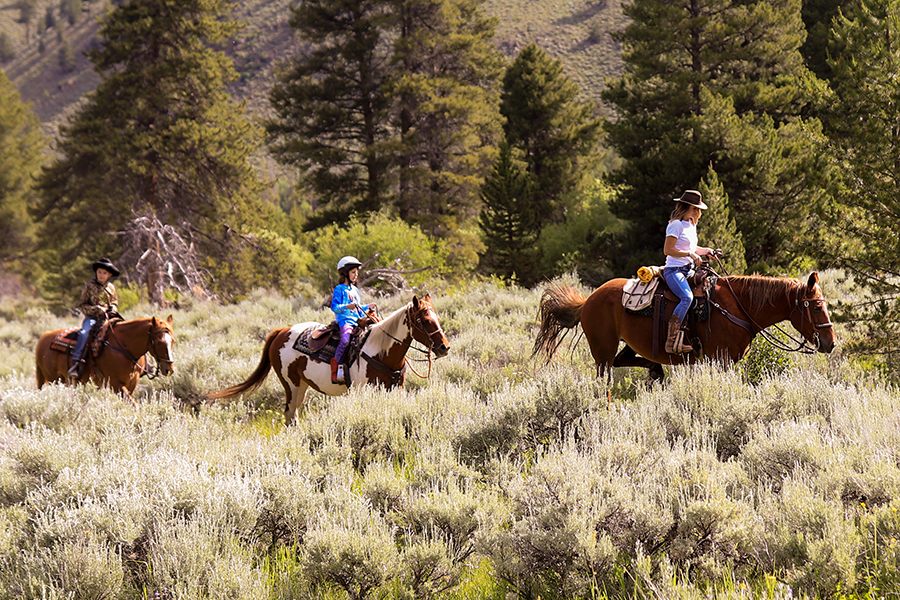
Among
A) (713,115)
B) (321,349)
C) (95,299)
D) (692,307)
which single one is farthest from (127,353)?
(713,115)

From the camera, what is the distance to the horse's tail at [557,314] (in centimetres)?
820

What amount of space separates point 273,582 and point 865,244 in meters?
7.27

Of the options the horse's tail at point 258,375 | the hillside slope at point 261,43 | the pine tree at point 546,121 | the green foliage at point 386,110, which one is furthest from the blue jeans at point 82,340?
the hillside slope at point 261,43

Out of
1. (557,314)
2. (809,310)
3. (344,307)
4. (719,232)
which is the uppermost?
(719,232)

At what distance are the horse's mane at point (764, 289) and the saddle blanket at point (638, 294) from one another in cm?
93

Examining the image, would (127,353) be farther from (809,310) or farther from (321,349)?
(809,310)

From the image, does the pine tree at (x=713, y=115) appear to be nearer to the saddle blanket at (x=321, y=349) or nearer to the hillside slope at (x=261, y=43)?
the saddle blanket at (x=321, y=349)

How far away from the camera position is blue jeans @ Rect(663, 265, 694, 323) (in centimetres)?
663

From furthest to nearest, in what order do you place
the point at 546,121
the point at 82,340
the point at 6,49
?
the point at 6,49 < the point at 546,121 < the point at 82,340

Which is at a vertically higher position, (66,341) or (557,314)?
(557,314)

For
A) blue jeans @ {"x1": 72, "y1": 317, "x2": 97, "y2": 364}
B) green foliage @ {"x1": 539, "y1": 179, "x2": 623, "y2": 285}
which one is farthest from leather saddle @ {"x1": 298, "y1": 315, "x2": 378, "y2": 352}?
green foliage @ {"x1": 539, "y1": 179, "x2": 623, "y2": 285}

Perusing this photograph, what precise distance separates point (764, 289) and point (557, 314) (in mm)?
2667

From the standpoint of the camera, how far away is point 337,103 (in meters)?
25.8

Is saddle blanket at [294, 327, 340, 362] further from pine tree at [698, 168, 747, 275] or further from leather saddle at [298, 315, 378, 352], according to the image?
pine tree at [698, 168, 747, 275]
